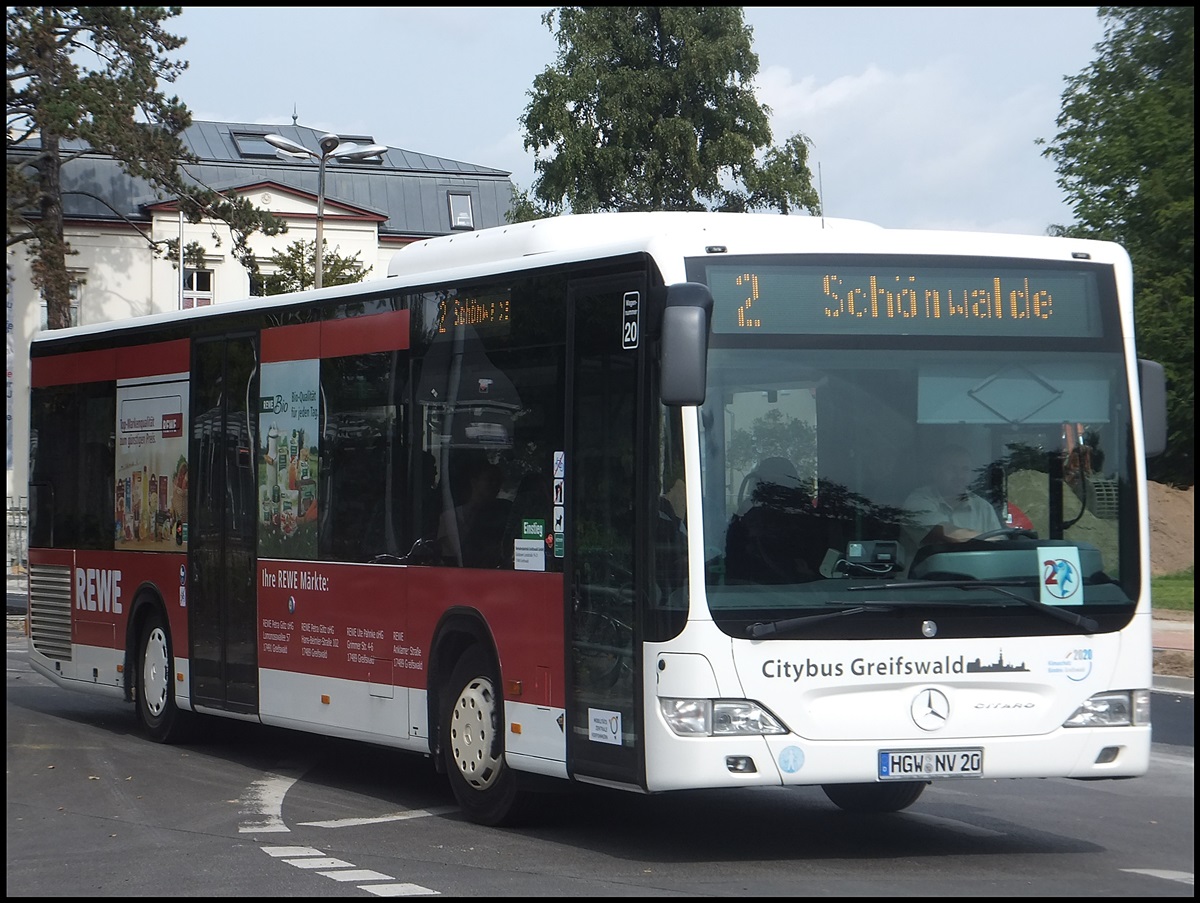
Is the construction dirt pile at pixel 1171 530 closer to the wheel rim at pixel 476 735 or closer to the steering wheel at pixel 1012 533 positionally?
the wheel rim at pixel 476 735

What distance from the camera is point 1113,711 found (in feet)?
29.9

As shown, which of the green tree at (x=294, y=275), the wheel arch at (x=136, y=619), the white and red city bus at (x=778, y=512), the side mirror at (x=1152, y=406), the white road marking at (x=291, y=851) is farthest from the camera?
the green tree at (x=294, y=275)

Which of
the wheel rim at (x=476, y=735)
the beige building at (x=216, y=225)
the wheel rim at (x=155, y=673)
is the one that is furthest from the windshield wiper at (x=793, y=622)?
the beige building at (x=216, y=225)

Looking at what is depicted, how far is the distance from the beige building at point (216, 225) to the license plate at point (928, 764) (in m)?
45.1

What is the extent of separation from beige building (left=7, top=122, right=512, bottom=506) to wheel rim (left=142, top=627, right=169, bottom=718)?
38.2 meters

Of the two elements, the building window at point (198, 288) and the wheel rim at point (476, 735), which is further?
the building window at point (198, 288)

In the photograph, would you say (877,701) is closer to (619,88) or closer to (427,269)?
(427,269)

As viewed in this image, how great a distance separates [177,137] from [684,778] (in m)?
31.0

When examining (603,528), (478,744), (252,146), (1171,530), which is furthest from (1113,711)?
(252,146)

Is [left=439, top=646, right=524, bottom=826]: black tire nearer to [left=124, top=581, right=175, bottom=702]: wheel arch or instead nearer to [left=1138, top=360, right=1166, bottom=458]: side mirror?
[left=1138, top=360, right=1166, bottom=458]: side mirror

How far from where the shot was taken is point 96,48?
115ft

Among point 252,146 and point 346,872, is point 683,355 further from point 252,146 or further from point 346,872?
point 252,146

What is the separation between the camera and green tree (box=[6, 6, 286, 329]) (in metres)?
32.8

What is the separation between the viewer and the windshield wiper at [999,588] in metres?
8.84
